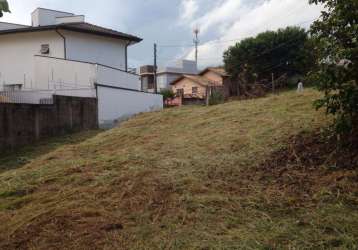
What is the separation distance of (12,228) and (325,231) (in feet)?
9.17

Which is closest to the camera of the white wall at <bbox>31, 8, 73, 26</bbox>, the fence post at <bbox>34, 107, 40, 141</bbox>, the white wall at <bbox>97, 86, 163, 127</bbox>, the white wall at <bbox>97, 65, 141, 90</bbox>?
the fence post at <bbox>34, 107, 40, 141</bbox>

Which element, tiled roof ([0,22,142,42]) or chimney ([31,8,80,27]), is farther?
chimney ([31,8,80,27])

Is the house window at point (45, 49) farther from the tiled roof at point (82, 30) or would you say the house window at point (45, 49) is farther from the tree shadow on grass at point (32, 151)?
the tree shadow on grass at point (32, 151)

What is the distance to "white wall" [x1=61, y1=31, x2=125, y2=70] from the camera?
19.8 m

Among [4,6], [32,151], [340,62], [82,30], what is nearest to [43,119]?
[32,151]

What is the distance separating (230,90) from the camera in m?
27.5

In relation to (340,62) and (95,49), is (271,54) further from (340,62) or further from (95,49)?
(340,62)

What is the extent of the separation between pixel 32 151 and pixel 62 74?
6193mm

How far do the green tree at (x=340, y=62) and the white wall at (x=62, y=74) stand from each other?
446 inches

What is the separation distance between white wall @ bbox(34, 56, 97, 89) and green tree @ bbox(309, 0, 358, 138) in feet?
37.1

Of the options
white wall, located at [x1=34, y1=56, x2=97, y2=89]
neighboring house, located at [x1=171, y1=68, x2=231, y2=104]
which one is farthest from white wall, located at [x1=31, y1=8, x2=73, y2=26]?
neighboring house, located at [x1=171, y1=68, x2=231, y2=104]

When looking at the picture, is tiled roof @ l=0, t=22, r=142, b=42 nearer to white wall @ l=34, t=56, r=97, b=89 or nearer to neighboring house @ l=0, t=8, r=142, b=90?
neighboring house @ l=0, t=8, r=142, b=90

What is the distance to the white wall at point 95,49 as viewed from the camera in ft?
65.0

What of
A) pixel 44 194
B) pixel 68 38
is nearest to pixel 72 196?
pixel 44 194
